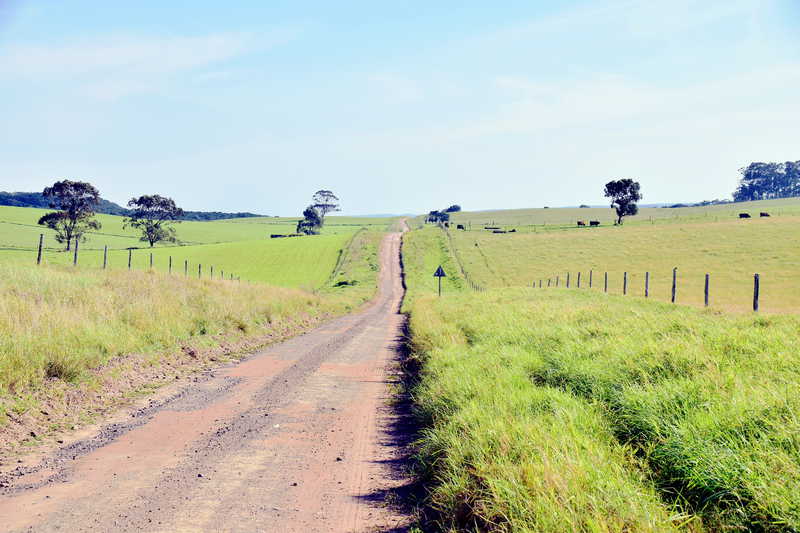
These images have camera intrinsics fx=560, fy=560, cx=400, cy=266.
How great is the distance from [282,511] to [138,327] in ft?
31.5

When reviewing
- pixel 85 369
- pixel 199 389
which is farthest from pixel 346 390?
pixel 85 369

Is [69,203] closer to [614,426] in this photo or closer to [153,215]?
[153,215]

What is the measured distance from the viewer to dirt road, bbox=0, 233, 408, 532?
15.6 ft

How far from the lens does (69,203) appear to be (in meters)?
86.2

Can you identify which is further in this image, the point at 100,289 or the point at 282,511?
the point at 100,289

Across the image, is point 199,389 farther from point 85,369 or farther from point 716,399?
point 716,399

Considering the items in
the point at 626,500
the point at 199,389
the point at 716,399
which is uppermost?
the point at 716,399

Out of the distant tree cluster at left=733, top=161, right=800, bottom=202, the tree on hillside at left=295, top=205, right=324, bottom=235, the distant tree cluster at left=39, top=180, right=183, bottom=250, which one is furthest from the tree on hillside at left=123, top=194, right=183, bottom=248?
the distant tree cluster at left=733, top=161, right=800, bottom=202

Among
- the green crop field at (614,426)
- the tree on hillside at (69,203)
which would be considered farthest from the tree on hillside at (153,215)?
the green crop field at (614,426)

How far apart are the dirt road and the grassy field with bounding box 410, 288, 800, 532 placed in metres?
0.87

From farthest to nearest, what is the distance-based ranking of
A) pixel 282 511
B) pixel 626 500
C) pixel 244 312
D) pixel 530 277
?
1. pixel 530 277
2. pixel 244 312
3. pixel 282 511
4. pixel 626 500

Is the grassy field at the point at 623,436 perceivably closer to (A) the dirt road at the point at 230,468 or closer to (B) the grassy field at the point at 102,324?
(A) the dirt road at the point at 230,468

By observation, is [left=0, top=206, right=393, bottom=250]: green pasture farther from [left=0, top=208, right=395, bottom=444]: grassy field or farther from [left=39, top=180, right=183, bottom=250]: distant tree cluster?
[left=0, top=208, right=395, bottom=444]: grassy field

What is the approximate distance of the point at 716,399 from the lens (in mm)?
5488
